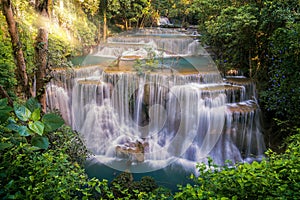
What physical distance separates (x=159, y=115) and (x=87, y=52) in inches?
247

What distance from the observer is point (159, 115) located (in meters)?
6.46

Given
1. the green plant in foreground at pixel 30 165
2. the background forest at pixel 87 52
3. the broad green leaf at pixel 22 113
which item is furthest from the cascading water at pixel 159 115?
the broad green leaf at pixel 22 113

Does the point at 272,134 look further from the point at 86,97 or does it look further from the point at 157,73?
the point at 86,97

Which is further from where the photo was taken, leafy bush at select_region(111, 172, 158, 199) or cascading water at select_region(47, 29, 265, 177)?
cascading water at select_region(47, 29, 265, 177)

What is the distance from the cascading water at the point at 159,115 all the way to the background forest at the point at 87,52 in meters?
0.83

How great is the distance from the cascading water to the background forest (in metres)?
0.83

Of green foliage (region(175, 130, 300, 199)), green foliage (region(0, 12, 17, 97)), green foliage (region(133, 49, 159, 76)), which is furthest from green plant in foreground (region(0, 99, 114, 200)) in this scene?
green foliage (region(133, 49, 159, 76))

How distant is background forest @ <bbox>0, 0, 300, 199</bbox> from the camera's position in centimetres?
166

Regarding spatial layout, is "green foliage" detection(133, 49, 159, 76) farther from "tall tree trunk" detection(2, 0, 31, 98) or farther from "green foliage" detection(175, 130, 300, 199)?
"green foliage" detection(175, 130, 300, 199)

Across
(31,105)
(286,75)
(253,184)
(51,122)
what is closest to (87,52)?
(286,75)

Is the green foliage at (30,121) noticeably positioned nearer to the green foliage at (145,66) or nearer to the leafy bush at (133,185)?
the leafy bush at (133,185)

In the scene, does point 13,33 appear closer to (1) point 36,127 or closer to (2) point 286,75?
(1) point 36,127

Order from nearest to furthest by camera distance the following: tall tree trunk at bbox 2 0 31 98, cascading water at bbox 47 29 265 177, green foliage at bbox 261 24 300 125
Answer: tall tree trunk at bbox 2 0 31 98, green foliage at bbox 261 24 300 125, cascading water at bbox 47 29 265 177

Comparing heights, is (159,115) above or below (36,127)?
below
